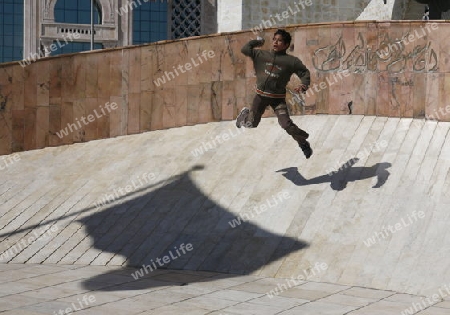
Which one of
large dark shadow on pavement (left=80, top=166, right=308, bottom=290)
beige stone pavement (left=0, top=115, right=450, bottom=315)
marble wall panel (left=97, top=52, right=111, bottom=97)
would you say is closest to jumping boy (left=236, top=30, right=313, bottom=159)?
beige stone pavement (left=0, top=115, right=450, bottom=315)

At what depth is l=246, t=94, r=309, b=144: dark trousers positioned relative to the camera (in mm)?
13859

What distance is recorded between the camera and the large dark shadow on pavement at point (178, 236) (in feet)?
40.6

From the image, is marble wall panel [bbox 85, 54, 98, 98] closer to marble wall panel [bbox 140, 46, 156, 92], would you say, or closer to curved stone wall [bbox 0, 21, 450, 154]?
curved stone wall [bbox 0, 21, 450, 154]

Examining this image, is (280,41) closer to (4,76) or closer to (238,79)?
(238,79)

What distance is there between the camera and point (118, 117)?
758 inches

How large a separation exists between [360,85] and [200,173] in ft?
14.2

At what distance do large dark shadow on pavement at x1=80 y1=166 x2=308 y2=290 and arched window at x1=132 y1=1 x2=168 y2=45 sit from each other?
41.2 m

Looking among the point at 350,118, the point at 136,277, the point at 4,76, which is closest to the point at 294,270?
the point at 136,277
